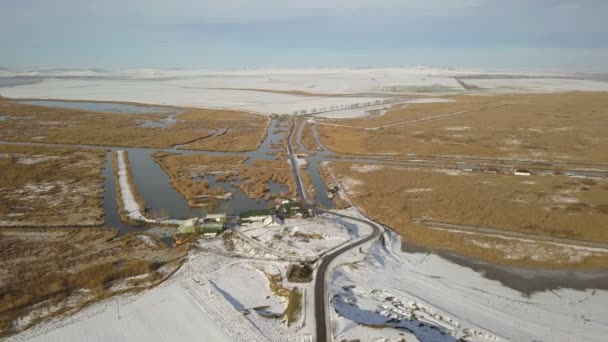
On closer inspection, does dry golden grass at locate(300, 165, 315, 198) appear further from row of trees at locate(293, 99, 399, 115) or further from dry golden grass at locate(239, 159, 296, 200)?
row of trees at locate(293, 99, 399, 115)

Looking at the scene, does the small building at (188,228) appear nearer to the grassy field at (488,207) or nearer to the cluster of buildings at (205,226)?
the cluster of buildings at (205,226)

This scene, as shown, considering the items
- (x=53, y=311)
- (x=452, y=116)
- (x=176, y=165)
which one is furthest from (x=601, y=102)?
(x=53, y=311)

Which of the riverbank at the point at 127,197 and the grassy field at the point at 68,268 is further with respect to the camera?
the riverbank at the point at 127,197

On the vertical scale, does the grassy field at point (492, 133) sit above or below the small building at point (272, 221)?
above

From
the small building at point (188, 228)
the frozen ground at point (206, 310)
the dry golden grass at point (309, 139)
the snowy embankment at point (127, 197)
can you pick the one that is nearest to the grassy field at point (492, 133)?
the dry golden grass at point (309, 139)

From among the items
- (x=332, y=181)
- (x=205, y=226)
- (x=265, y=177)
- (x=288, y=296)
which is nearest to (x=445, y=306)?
(x=288, y=296)

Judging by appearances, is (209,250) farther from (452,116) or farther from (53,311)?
(452,116)
